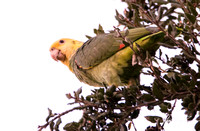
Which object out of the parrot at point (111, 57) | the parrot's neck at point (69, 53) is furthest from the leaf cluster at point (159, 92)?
the parrot's neck at point (69, 53)

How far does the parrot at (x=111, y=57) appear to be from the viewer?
52.8 inches

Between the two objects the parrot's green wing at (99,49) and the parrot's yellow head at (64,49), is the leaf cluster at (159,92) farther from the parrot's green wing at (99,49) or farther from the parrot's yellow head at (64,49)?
the parrot's yellow head at (64,49)

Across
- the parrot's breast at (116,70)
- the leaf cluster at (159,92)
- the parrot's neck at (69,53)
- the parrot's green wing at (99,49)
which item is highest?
the parrot's neck at (69,53)

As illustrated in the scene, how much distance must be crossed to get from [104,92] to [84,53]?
66 centimetres

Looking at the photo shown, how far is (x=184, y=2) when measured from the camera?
3.08 ft

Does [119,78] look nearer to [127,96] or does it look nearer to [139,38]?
[139,38]

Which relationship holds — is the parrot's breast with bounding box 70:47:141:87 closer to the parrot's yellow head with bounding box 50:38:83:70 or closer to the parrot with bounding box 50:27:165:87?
the parrot with bounding box 50:27:165:87

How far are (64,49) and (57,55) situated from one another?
8 cm

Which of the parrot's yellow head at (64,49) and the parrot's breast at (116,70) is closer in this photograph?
the parrot's breast at (116,70)

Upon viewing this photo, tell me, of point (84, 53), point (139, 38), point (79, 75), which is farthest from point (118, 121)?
point (79, 75)

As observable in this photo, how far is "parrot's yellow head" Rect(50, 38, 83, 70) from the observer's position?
191cm

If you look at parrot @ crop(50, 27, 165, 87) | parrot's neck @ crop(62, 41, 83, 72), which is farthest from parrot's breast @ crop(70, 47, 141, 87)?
parrot's neck @ crop(62, 41, 83, 72)

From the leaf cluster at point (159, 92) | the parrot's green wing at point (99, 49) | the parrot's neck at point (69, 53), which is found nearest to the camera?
the leaf cluster at point (159, 92)

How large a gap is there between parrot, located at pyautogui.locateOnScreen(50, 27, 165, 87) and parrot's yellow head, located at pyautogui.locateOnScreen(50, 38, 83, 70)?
16 centimetres
